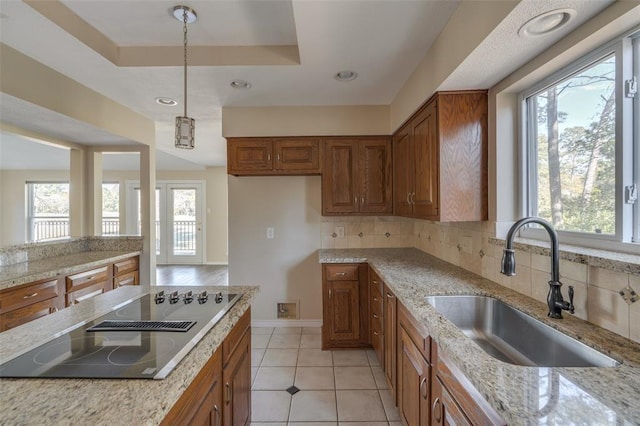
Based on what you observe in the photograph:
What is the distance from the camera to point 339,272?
267 cm

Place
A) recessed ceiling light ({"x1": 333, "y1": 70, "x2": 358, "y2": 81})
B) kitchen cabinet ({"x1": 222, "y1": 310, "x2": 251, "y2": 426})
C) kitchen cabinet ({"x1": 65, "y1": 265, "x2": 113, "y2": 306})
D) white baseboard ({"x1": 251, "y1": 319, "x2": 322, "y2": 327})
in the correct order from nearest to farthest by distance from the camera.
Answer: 1. kitchen cabinet ({"x1": 222, "y1": 310, "x2": 251, "y2": 426})
2. recessed ceiling light ({"x1": 333, "y1": 70, "x2": 358, "y2": 81})
3. kitchen cabinet ({"x1": 65, "y1": 265, "x2": 113, "y2": 306})
4. white baseboard ({"x1": 251, "y1": 319, "x2": 322, "y2": 327})

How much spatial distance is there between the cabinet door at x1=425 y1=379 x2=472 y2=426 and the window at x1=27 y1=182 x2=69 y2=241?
828 cm

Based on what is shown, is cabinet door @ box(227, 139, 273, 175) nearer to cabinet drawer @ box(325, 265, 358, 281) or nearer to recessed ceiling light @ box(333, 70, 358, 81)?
recessed ceiling light @ box(333, 70, 358, 81)

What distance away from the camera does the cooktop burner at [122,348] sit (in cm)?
83

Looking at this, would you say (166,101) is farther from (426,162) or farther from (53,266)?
(426,162)

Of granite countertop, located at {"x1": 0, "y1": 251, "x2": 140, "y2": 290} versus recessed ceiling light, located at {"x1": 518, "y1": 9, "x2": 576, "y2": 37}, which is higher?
recessed ceiling light, located at {"x1": 518, "y1": 9, "x2": 576, "y2": 37}

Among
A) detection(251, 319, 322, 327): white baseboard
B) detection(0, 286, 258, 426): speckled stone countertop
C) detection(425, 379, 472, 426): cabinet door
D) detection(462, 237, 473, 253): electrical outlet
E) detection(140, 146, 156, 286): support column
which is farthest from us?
detection(140, 146, 156, 286): support column

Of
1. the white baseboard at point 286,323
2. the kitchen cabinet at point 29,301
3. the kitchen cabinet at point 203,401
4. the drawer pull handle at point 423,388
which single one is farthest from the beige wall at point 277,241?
the kitchen cabinet at point 203,401

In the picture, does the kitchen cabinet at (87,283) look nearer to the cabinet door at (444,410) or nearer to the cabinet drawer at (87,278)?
the cabinet drawer at (87,278)

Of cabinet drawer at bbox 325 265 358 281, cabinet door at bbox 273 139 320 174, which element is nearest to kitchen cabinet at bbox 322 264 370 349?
cabinet drawer at bbox 325 265 358 281

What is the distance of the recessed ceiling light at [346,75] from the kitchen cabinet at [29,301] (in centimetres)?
294

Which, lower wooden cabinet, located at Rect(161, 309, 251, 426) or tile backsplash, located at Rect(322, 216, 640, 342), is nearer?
lower wooden cabinet, located at Rect(161, 309, 251, 426)

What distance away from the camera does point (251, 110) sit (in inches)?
116

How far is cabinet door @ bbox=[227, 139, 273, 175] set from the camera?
2920mm
